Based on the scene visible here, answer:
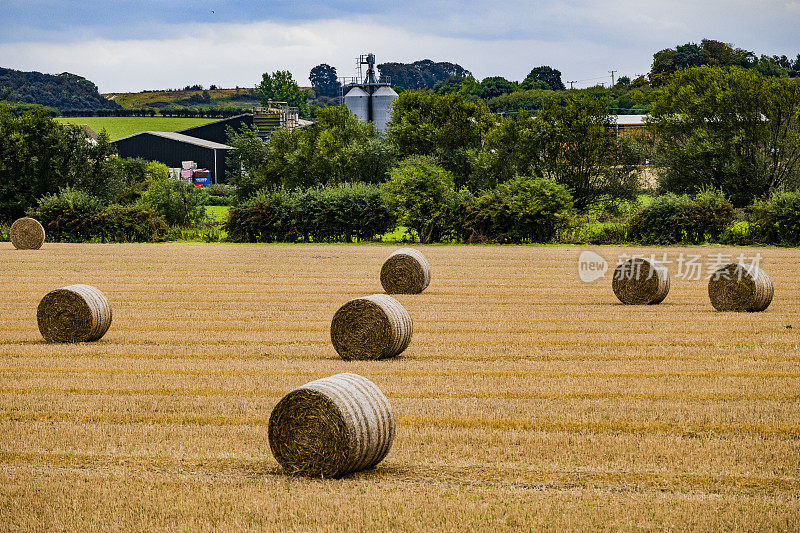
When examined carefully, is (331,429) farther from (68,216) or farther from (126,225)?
(68,216)

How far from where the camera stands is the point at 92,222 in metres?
45.7

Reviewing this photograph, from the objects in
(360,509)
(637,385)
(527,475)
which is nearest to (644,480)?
(527,475)

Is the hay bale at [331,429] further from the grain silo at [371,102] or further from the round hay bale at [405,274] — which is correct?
the grain silo at [371,102]

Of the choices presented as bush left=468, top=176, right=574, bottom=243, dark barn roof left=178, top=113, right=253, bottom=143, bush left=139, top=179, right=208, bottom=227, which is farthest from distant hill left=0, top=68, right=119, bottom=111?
bush left=468, top=176, right=574, bottom=243

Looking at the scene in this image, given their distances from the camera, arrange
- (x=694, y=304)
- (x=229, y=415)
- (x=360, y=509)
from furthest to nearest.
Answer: (x=694, y=304), (x=229, y=415), (x=360, y=509)

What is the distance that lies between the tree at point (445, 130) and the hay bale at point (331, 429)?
50.3 meters

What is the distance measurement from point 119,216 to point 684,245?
88.2 feet

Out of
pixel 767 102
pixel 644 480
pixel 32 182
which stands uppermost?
pixel 767 102

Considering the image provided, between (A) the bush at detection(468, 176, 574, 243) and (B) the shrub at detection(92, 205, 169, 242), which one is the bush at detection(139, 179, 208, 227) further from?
(A) the bush at detection(468, 176, 574, 243)

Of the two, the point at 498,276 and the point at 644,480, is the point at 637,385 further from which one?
the point at 498,276

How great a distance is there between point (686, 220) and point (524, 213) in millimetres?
7344

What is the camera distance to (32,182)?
2046 inches

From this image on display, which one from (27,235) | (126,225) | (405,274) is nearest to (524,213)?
(126,225)

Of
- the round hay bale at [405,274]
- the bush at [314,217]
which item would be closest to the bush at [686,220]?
the bush at [314,217]
